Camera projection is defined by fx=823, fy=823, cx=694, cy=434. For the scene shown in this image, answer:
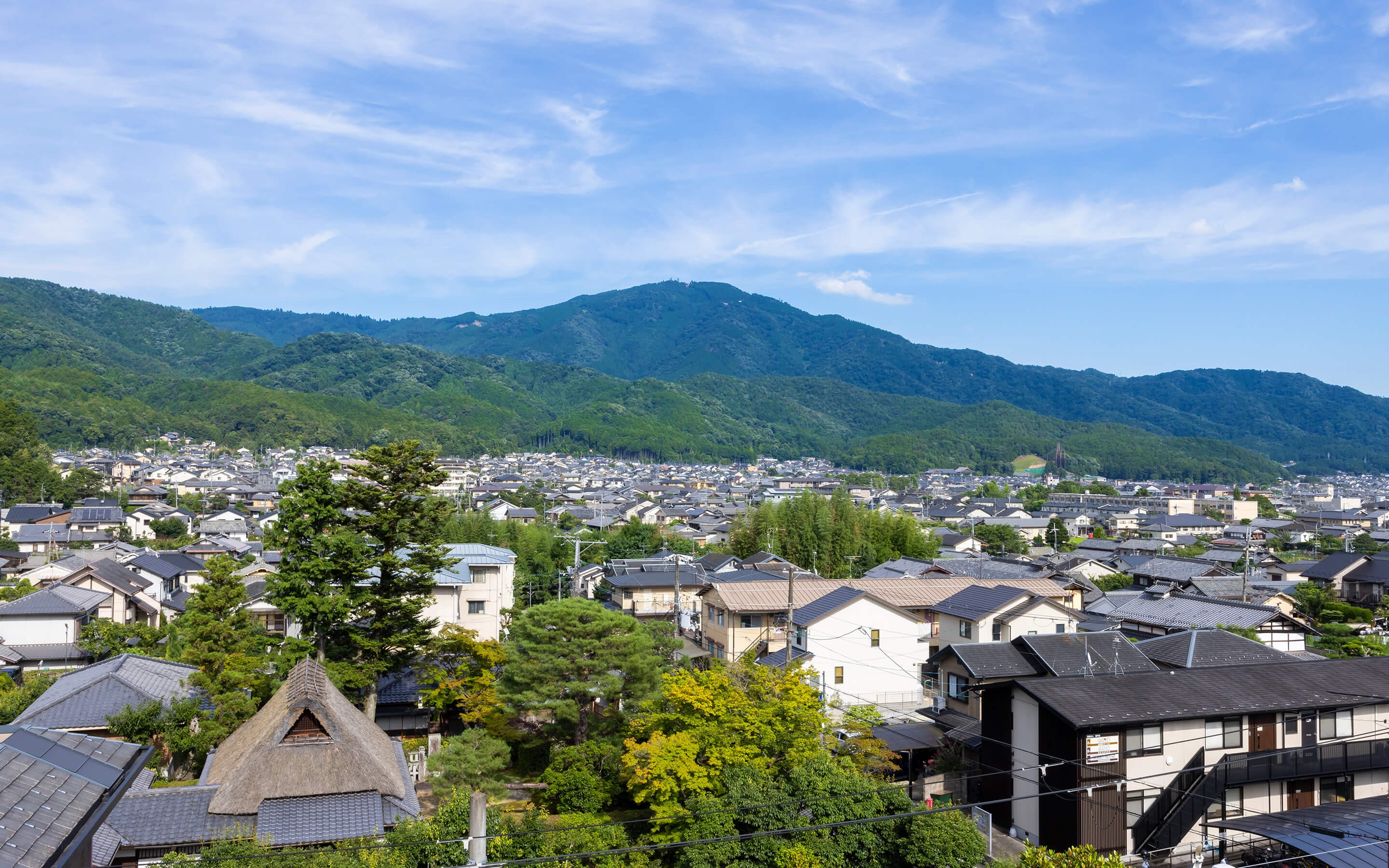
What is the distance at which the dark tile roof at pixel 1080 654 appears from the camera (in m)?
16.1

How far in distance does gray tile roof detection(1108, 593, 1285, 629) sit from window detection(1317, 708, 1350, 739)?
10.0 m

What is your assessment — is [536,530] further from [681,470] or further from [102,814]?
[681,470]

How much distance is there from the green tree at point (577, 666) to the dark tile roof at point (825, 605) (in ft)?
23.5

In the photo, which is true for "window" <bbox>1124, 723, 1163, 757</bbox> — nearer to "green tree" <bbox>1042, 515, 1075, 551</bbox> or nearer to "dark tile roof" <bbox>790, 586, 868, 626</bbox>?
"dark tile roof" <bbox>790, 586, 868, 626</bbox>

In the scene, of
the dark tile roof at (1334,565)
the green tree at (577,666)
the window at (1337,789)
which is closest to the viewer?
the window at (1337,789)

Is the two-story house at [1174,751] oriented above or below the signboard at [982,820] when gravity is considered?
above

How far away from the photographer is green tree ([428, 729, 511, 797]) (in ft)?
44.6

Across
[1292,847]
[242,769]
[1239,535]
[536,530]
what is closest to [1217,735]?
[1292,847]

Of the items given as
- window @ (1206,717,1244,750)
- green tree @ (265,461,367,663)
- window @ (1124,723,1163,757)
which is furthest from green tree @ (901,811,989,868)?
green tree @ (265,461,367,663)

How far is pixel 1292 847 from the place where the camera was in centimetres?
976

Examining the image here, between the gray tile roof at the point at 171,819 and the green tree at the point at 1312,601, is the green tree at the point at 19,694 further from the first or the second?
the green tree at the point at 1312,601

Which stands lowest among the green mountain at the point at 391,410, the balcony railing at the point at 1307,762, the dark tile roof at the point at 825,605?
the balcony railing at the point at 1307,762

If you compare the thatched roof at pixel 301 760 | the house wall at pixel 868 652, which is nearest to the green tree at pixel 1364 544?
the house wall at pixel 868 652

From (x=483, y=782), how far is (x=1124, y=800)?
10.1 m
